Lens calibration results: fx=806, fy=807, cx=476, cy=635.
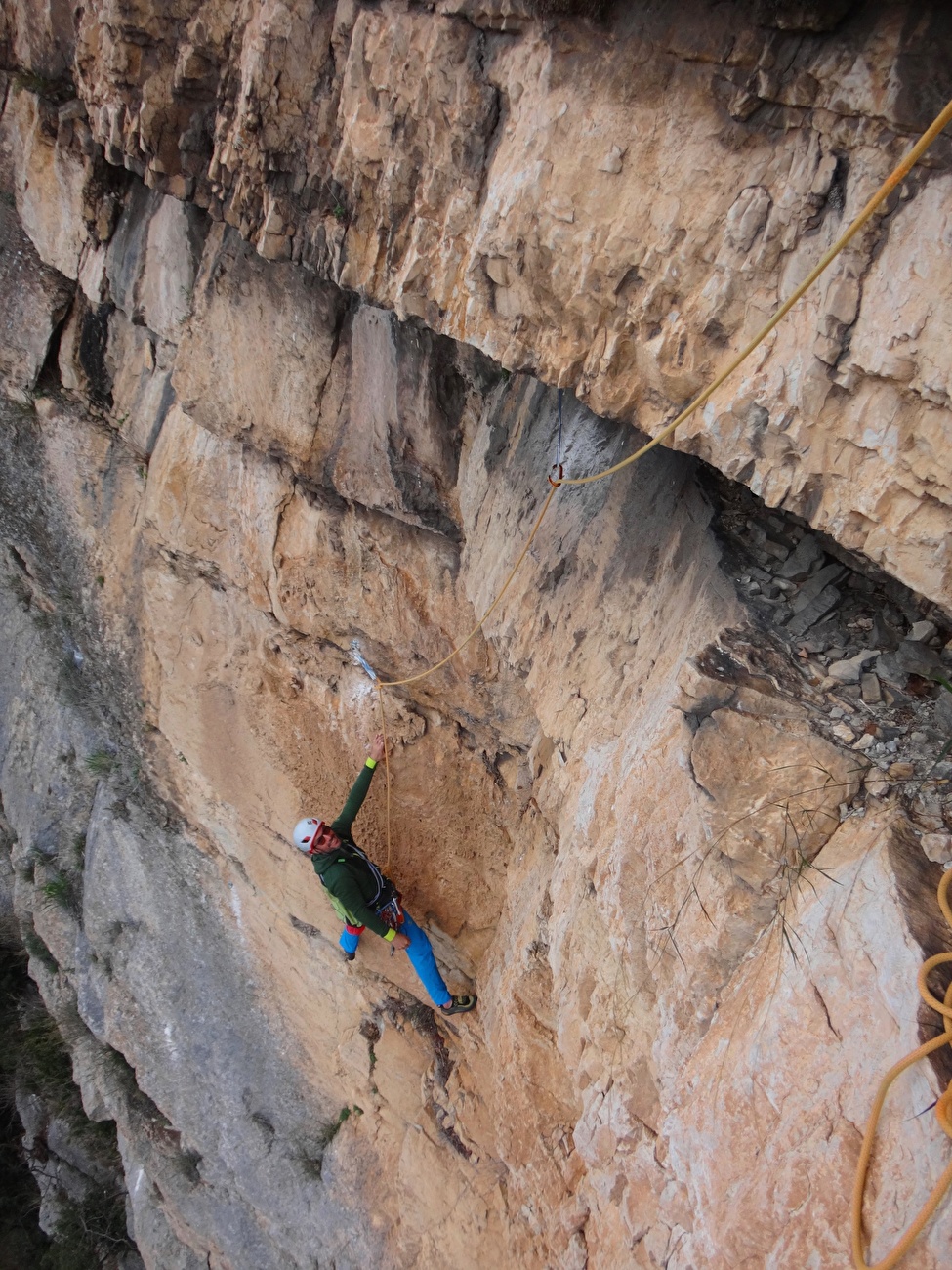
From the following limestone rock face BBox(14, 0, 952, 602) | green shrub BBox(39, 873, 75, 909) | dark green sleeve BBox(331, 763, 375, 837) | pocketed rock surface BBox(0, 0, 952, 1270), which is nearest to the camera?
limestone rock face BBox(14, 0, 952, 602)

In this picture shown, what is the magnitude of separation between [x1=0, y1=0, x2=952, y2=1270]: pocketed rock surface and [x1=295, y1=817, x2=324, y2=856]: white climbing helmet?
0.72 metres

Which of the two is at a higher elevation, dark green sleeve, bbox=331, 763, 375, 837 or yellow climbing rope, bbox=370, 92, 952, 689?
yellow climbing rope, bbox=370, 92, 952, 689

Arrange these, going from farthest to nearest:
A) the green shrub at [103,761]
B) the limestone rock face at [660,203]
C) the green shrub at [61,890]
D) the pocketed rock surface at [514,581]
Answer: the green shrub at [61,890] → the green shrub at [103,761] → the pocketed rock surface at [514,581] → the limestone rock face at [660,203]

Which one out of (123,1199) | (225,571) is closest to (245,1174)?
(123,1199)

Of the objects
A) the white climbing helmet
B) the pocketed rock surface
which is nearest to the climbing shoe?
the pocketed rock surface

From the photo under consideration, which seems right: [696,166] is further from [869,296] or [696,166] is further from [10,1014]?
[10,1014]

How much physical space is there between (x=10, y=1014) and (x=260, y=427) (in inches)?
393

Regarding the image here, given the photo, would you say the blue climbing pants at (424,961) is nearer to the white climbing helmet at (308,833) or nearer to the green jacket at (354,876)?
the green jacket at (354,876)

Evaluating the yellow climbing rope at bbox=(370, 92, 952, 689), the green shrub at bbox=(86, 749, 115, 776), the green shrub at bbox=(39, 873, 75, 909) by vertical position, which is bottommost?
the green shrub at bbox=(39, 873, 75, 909)

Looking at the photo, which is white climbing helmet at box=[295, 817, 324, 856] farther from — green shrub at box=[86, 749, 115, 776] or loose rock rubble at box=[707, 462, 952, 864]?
green shrub at box=[86, 749, 115, 776]

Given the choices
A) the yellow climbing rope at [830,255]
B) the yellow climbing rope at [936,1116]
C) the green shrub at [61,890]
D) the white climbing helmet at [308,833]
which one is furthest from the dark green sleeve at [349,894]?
the green shrub at [61,890]

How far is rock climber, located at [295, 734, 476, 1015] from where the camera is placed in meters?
4.92

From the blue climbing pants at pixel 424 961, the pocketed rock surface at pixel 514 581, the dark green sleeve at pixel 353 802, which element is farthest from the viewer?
the blue climbing pants at pixel 424 961

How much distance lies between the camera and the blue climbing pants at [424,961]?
17.0ft
